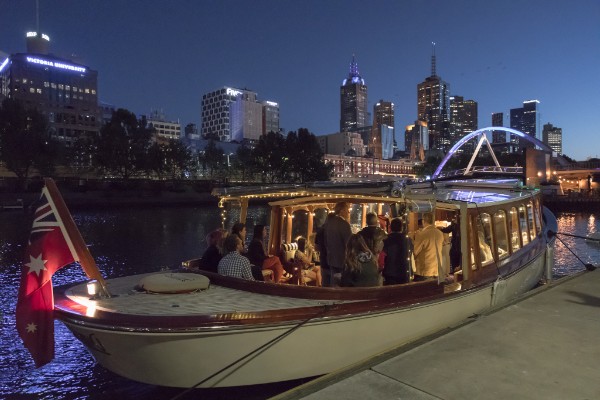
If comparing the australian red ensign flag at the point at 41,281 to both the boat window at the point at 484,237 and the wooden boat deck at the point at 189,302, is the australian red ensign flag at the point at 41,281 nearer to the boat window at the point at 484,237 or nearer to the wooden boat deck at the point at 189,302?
the wooden boat deck at the point at 189,302

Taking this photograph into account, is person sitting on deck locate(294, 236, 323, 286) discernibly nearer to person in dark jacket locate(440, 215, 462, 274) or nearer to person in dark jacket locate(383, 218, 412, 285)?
person in dark jacket locate(383, 218, 412, 285)

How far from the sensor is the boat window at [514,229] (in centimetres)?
1038

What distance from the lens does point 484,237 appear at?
29.0 ft

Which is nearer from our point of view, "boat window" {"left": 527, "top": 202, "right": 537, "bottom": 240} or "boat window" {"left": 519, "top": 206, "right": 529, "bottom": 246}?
"boat window" {"left": 519, "top": 206, "right": 529, "bottom": 246}

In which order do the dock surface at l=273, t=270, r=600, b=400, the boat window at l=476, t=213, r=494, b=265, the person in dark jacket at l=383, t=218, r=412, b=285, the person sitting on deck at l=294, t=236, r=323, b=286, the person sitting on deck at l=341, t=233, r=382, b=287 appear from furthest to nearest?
the person sitting on deck at l=294, t=236, r=323, b=286, the boat window at l=476, t=213, r=494, b=265, the person in dark jacket at l=383, t=218, r=412, b=285, the person sitting on deck at l=341, t=233, r=382, b=287, the dock surface at l=273, t=270, r=600, b=400

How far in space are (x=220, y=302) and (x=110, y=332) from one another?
1.44 meters

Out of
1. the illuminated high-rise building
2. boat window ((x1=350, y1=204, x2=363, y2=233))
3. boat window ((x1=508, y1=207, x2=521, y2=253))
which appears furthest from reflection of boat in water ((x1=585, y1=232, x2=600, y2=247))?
the illuminated high-rise building

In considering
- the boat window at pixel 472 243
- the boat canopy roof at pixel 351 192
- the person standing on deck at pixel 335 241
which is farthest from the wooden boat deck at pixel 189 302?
the boat window at pixel 472 243

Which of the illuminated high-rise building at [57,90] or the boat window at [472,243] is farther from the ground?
the illuminated high-rise building at [57,90]

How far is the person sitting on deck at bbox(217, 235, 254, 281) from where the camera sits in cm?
702

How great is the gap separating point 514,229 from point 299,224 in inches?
203

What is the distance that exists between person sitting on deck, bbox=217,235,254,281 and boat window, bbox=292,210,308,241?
366 cm

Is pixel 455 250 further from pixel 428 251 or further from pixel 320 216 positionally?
pixel 320 216

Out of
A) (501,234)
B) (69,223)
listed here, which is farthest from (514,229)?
(69,223)
